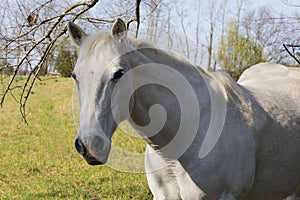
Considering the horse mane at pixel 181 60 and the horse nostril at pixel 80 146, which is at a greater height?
the horse mane at pixel 181 60

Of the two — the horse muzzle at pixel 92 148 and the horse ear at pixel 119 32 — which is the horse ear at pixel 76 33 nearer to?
the horse ear at pixel 119 32

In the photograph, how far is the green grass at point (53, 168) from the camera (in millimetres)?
4633

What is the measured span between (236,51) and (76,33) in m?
19.6

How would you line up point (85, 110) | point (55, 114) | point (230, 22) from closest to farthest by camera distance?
point (85, 110) → point (55, 114) → point (230, 22)

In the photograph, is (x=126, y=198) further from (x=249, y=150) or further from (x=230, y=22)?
(x=230, y=22)

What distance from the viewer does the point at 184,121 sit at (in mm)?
2240

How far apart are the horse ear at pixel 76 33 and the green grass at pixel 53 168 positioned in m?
2.63

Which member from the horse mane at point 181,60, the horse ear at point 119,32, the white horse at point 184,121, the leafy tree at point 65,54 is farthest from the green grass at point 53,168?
the horse ear at point 119,32

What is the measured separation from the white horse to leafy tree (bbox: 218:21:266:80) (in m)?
17.0

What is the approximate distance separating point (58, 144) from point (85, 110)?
20.5 ft

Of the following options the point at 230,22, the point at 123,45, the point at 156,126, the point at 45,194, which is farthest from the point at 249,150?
the point at 230,22

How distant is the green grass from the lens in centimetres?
463

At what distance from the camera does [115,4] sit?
4.19 metres

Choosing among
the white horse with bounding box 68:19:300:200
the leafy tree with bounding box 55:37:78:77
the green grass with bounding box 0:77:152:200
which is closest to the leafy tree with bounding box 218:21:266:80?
the green grass with bounding box 0:77:152:200
